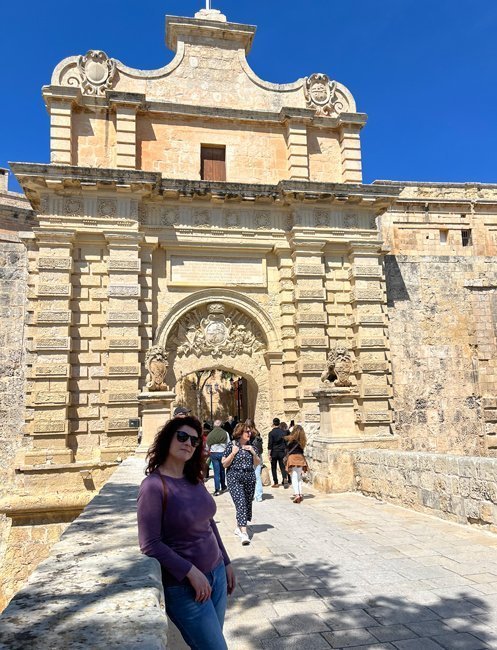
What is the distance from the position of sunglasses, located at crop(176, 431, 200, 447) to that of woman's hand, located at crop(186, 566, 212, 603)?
64 centimetres

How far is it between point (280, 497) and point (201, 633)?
25.7 ft

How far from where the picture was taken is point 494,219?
22.7 m

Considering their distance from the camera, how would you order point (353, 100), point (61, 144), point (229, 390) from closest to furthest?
point (61, 144) < point (353, 100) < point (229, 390)

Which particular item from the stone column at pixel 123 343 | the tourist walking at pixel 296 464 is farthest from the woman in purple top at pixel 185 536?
the stone column at pixel 123 343

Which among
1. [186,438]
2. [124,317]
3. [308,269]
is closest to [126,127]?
[124,317]

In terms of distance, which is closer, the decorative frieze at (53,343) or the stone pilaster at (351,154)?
the decorative frieze at (53,343)

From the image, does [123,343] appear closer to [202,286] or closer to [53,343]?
[53,343]

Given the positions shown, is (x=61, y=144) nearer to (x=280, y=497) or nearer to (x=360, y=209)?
(x=360, y=209)

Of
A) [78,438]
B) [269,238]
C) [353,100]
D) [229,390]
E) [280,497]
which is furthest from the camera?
[229,390]

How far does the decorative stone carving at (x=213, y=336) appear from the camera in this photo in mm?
14250

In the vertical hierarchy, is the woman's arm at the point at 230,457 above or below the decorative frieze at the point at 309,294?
below

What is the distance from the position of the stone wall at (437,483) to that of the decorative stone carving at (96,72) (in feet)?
38.7

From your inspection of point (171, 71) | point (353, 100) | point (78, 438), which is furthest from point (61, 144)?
point (353, 100)

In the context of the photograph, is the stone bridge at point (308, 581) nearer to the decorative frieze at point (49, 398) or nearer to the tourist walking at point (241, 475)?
the tourist walking at point (241, 475)
